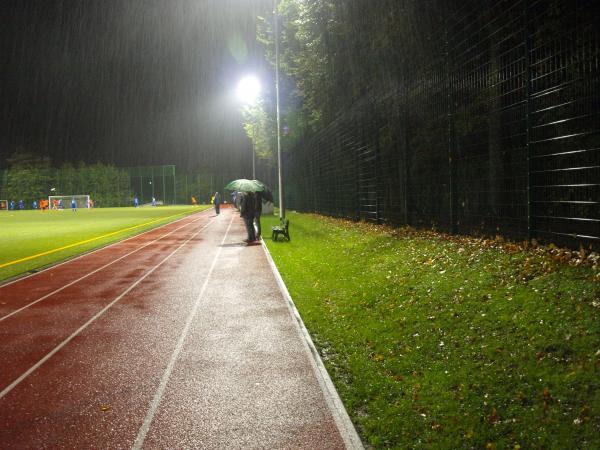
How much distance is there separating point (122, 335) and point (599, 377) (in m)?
6.06

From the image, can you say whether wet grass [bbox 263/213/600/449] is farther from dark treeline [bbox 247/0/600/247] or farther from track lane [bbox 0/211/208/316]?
track lane [bbox 0/211/208/316]

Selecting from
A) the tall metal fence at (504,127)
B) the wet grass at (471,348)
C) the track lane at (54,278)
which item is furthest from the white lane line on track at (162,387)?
the tall metal fence at (504,127)

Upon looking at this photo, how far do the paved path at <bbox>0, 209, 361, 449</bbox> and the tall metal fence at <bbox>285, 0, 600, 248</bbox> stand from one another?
4.22 m

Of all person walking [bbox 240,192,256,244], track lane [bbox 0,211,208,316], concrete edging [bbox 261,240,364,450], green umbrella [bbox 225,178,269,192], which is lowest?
concrete edging [bbox 261,240,364,450]

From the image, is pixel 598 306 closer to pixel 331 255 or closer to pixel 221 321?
pixel 221 321

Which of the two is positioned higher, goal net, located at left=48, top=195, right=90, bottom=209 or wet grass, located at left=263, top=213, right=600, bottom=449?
goal net, located at left=48, top=195, right=90, bottom=209

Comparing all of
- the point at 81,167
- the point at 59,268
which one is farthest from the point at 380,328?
the point at 81,167

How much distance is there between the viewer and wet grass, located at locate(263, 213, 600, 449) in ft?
13.3

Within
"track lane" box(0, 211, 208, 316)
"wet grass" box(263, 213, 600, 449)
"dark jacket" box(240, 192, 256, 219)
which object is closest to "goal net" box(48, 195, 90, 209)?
"track lane" box(0, 211, 208, 316)

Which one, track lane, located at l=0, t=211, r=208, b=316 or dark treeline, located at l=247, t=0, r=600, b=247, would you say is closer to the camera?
dark treeline, located at l=247, t=0, r=600, b=247

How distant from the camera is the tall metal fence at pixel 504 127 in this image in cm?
698

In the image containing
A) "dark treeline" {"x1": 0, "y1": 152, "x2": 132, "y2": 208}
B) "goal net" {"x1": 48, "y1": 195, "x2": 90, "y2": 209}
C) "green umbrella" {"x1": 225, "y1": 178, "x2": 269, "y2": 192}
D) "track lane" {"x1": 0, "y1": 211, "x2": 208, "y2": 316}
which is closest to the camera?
"track lane" {"x1": 0, "y1": 211, "x2": 208, "y2": 316}

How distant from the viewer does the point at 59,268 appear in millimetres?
13875

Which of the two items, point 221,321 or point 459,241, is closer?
point 221,321
